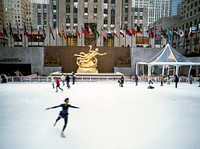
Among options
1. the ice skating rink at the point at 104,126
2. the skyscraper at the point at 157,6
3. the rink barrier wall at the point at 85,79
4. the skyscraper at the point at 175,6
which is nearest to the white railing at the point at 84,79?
the rink barrier wall at the point at 85,79

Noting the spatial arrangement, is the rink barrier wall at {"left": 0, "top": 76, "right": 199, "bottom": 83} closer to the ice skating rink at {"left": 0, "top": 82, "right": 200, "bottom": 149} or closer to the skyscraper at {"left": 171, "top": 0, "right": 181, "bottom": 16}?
the ice skating rink at {"left": 0, "top": 82, "right": 200, "bottom": 149}

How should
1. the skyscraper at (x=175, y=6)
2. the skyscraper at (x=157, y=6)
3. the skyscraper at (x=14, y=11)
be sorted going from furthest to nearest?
1. the skyscraper at (x=157, y=6)
2. the skyscraper at (x=175, y=6)
3. the skyscraper at (x=14, y=11)

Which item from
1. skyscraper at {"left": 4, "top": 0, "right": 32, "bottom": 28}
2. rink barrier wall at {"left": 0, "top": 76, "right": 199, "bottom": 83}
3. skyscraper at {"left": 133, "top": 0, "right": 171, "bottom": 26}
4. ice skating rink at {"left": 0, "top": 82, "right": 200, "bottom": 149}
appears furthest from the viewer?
skyscraper at {"left": 133, "top": 0, "right": 171, "bottom": 26}

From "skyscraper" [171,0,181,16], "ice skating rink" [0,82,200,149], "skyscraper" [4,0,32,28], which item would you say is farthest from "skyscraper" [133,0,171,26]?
"ice skating rink" [0,82,200,149]

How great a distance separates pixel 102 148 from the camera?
16.4 feet

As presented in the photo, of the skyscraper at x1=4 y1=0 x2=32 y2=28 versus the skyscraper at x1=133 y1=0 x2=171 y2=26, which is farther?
the skyscraper at x1=133 y1=0 x2=171 y2=26

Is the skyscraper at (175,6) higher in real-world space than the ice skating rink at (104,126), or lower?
higher

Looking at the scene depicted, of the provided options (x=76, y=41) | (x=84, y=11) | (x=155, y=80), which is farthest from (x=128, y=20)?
(x=155, y=80)

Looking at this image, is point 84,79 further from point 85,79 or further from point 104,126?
point 104,126

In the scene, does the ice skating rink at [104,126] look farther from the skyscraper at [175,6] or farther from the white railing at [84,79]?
the skyscraper at [175,6]

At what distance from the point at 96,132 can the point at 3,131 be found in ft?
11.1

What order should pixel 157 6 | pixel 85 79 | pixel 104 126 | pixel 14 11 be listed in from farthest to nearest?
pixel 157 6, pixel 14 11, pixel 85 79, pixel 104 126

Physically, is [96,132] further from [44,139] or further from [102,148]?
[44,139]

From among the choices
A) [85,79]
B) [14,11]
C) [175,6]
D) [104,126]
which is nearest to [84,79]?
[85,79]
